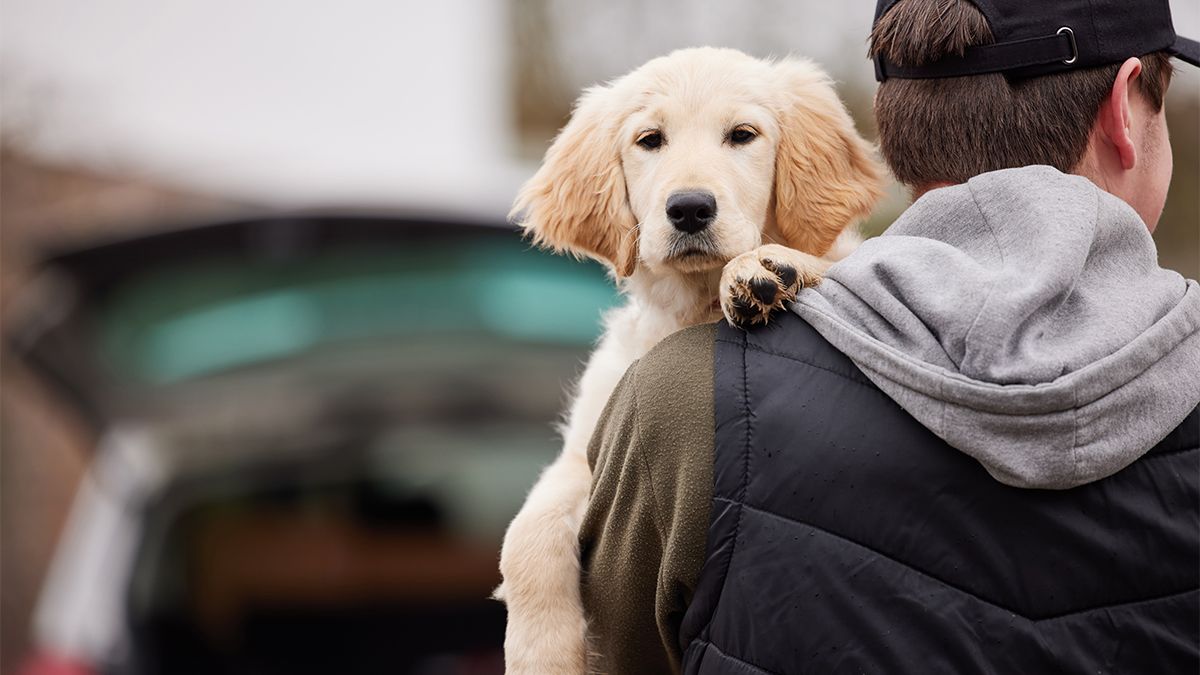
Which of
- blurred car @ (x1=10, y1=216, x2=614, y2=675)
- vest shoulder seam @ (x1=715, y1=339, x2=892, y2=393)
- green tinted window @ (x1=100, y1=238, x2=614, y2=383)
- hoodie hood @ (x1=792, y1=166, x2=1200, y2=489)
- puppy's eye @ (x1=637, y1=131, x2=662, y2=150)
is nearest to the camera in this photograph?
hoodie hood @ (x1=792, y1=166, x2=1200, y2=489)

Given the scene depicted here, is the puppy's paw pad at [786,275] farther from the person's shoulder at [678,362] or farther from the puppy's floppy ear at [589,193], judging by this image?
the puppy's floppy ear at [589,193]

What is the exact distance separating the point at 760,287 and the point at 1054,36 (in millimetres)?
545

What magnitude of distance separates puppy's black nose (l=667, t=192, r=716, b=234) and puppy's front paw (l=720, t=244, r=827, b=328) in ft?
2.25

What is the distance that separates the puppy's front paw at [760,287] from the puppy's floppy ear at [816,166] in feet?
2.73

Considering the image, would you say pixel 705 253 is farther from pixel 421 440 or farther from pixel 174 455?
pixel 421 440

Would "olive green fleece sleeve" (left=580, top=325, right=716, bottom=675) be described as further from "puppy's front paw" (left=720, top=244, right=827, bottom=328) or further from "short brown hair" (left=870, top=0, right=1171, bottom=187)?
"short brown hair" (left=870, top=0, right=1171, bottom=187)

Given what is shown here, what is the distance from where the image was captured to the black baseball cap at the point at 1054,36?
1930 mm

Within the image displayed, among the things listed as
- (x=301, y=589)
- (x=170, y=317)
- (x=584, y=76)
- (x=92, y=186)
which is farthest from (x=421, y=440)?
(x=584, y=76)

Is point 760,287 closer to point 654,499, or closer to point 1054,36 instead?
point 654,499

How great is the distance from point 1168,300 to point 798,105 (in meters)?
1.39

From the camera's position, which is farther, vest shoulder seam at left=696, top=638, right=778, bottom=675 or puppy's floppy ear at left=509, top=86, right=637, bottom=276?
puppy's floppy ear at left=509, top=86, right=637, bottom=276

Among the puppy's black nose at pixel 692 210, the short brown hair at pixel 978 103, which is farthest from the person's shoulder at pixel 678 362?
the puppy's black nose at pixel 692 210

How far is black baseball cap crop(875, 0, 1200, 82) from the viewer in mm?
1930

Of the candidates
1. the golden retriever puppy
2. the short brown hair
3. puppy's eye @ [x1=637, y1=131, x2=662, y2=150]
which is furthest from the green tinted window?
the short brown hair
